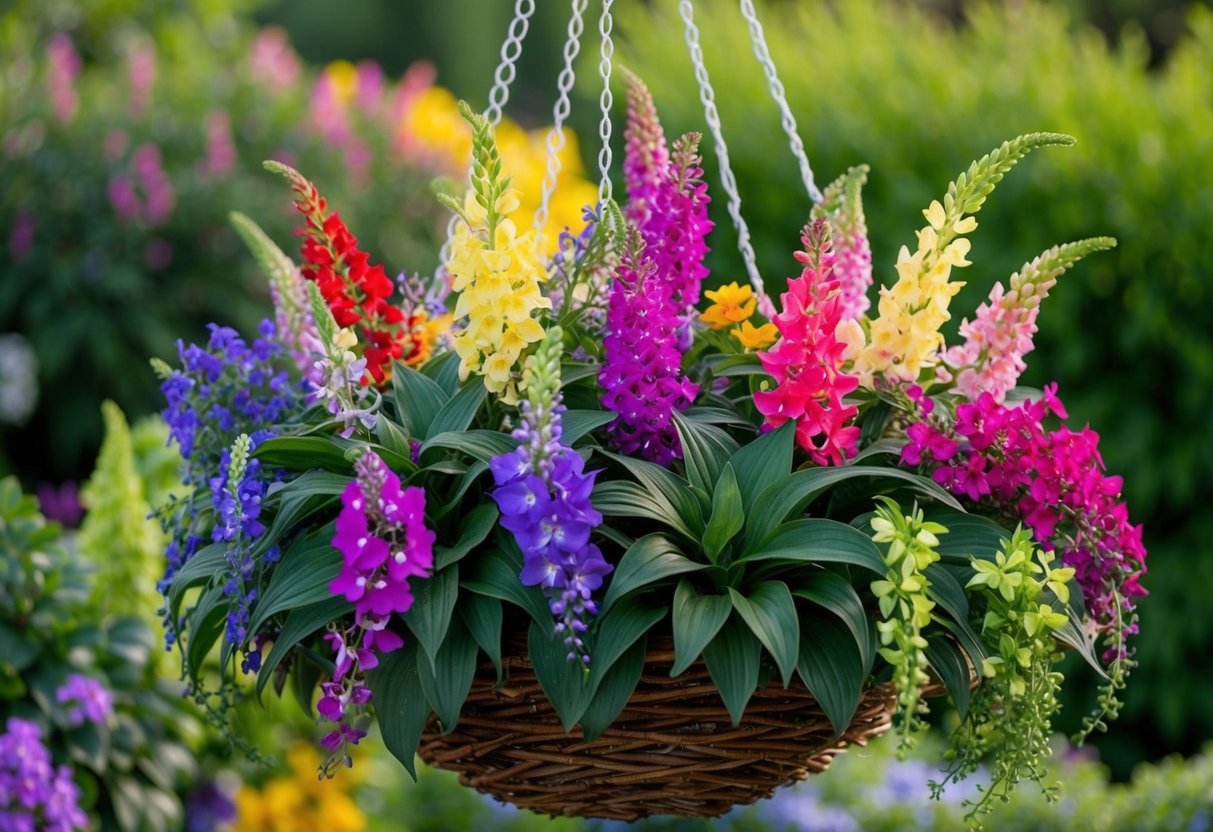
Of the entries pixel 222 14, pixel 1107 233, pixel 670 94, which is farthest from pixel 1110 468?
pixel 222 14

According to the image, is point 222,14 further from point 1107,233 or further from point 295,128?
point 1107,233

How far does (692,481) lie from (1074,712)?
325 cm

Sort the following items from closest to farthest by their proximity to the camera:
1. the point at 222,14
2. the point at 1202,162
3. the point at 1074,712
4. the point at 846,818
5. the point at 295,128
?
the point at 846,818 → the point at 1202,162 → the point at 1074,712 → the point at 295,128 → the point at 222,14

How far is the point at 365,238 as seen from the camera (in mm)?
5957

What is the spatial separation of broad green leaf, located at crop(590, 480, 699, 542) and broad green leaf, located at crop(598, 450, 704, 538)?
1cm

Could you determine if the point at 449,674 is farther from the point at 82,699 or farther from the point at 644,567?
the point at 82,699

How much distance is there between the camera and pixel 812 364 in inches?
65.9

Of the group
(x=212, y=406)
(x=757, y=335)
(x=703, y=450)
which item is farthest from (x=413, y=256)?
(x=703, y=450)

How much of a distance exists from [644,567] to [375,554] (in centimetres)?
31

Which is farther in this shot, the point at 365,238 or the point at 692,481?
the point at 365,238

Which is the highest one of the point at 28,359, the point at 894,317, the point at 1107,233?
the point at 28,359

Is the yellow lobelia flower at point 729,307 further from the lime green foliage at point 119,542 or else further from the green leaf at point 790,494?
the lime green foliage at point 119,542

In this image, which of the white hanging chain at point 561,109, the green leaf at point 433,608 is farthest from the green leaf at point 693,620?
the white hanging chain at point 561,109

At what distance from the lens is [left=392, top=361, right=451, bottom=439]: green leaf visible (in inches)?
70.1
